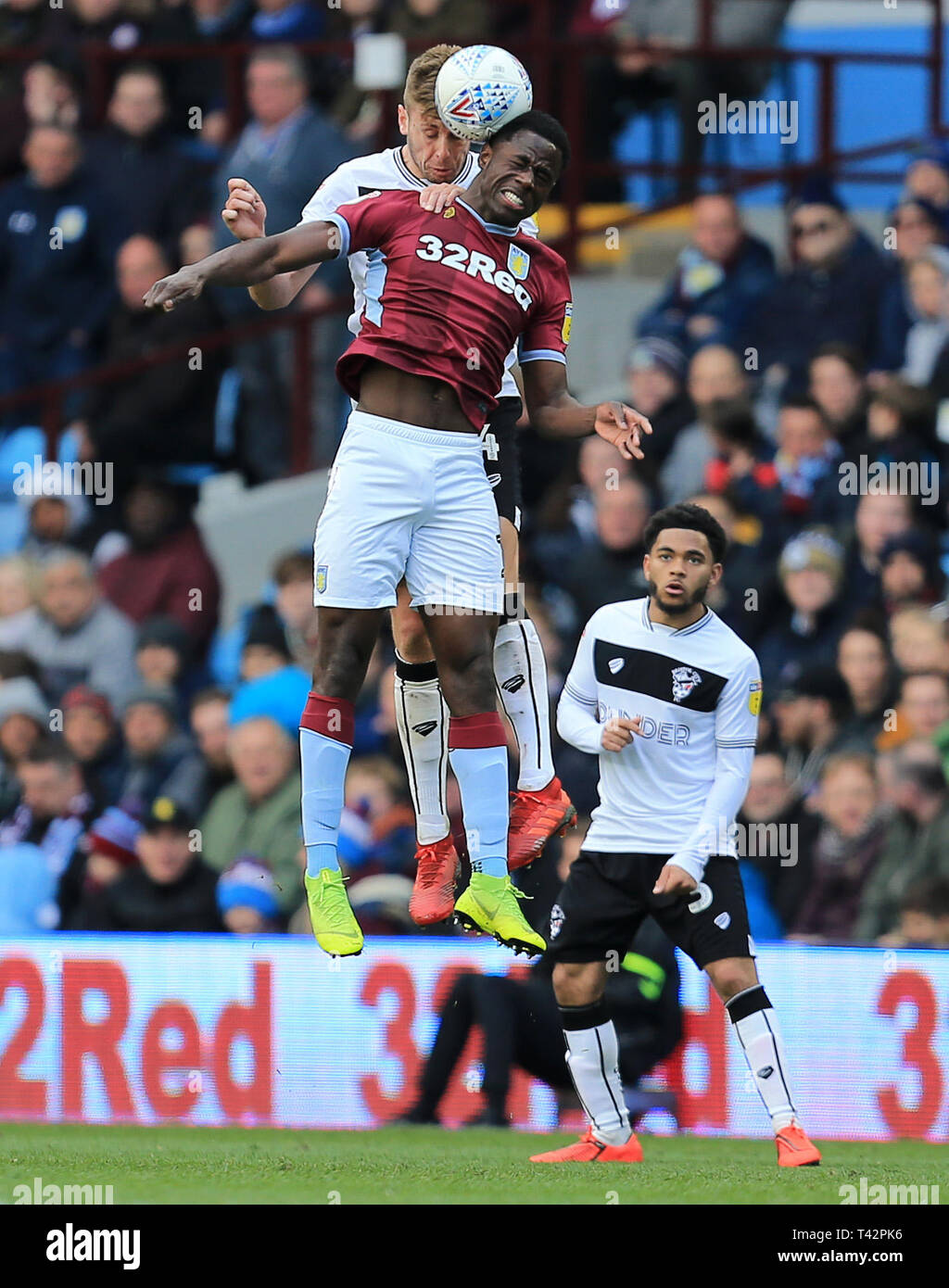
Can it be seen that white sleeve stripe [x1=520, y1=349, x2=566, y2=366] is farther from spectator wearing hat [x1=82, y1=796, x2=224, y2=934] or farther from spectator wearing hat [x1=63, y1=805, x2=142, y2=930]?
spectator wearing hat [x1=63, y1=805, x2=142, y2=930]

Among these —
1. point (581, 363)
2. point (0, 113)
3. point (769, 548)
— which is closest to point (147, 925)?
point (769, 548)

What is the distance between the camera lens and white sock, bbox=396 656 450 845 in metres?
8.66

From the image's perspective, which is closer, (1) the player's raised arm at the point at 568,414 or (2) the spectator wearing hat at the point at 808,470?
(1) the player's raised arm at the point at 568,414

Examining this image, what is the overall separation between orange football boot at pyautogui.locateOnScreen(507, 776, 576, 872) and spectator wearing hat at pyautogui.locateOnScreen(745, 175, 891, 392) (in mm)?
4778

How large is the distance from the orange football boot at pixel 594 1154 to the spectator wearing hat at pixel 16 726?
15.9 feet

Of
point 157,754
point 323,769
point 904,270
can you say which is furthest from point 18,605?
point 323,769

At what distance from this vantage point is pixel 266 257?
7621 mm

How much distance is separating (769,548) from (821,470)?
0.53 meters

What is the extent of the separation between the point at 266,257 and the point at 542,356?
4.15 feet

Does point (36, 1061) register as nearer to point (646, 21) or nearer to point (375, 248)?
point (375, 248)

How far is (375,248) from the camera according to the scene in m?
8.04

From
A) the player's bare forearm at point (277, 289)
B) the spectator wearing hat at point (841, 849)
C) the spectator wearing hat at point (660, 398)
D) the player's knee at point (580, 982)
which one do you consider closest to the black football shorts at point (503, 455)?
the player's bare forearm at point (277, 289)

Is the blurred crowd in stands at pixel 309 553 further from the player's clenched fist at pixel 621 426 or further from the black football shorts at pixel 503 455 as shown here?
the player's clenched fist at pixel 621 426

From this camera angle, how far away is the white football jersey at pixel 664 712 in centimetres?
927
